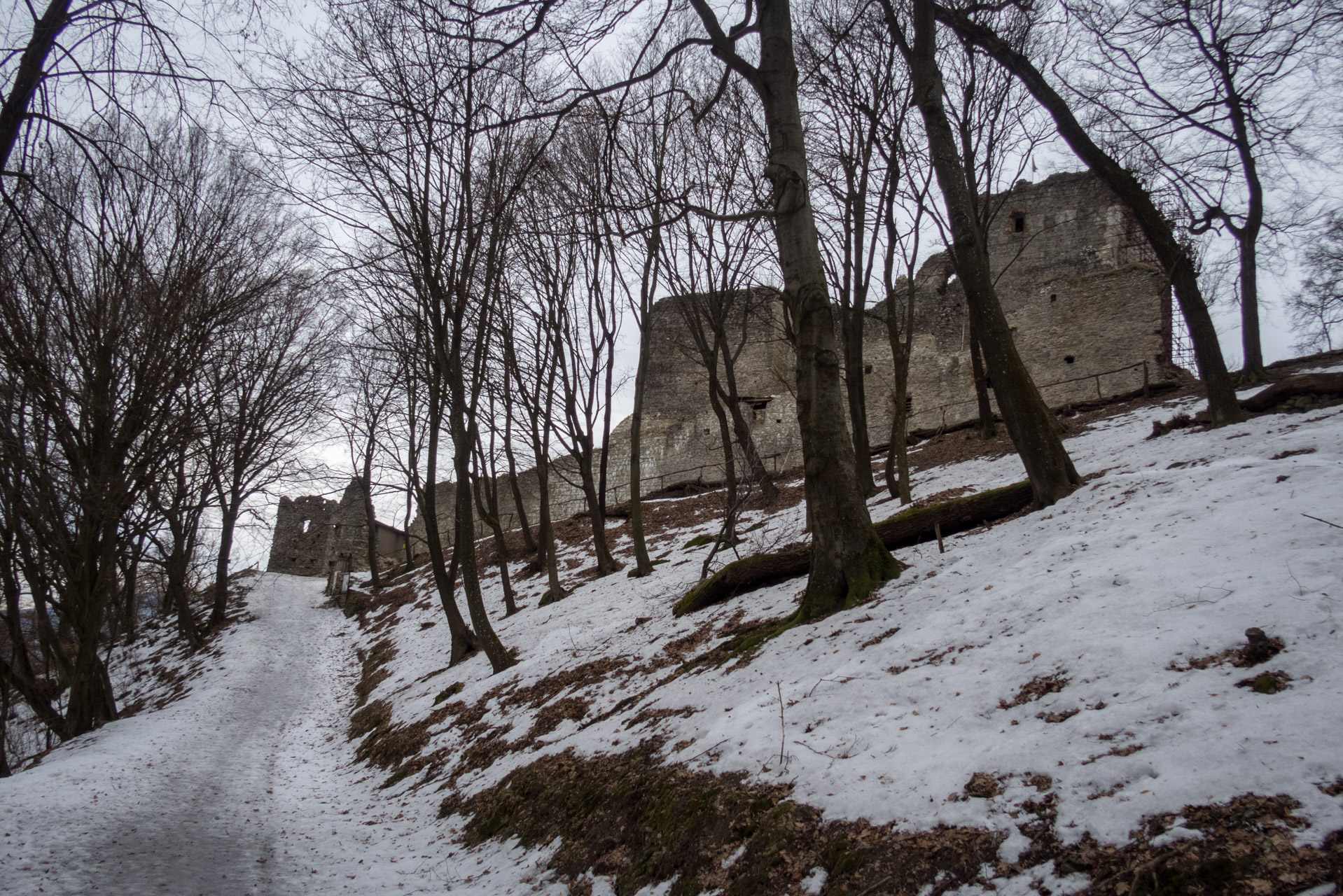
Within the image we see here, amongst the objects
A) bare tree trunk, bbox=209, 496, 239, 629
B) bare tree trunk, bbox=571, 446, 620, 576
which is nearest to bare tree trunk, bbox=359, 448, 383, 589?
bare tree trunk, bbox=209, 496, 239, 629

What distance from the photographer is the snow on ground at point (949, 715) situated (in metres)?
2.31

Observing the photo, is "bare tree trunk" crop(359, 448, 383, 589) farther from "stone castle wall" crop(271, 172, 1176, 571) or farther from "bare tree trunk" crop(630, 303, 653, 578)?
"bare tree trunk" crop(630, 303, 653, 578)

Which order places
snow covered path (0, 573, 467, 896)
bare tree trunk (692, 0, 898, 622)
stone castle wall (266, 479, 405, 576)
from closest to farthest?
snow covered path (0, 573, 467, 896), bare tree trunk (692, 0, 898, 622), stone castle wall (266, 479, 405, 576)

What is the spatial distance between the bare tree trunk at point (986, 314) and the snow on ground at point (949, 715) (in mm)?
439

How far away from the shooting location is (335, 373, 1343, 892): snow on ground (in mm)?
2201

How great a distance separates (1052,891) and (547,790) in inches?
132

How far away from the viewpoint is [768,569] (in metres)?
7.27

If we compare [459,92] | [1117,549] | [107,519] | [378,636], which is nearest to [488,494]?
[378,636]

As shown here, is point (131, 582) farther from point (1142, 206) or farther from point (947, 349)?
point (947, 349)

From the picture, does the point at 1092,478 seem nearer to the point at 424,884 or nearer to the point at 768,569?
the point at 768,569

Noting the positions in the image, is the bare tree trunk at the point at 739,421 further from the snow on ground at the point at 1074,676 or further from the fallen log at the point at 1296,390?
the snow on ground at the point at 1074,676

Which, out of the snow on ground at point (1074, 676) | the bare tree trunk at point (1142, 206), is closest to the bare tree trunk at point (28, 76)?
the snow on ground at point (1074, 676)

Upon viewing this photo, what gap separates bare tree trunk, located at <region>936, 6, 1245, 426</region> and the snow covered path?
343 inches

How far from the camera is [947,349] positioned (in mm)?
25234
